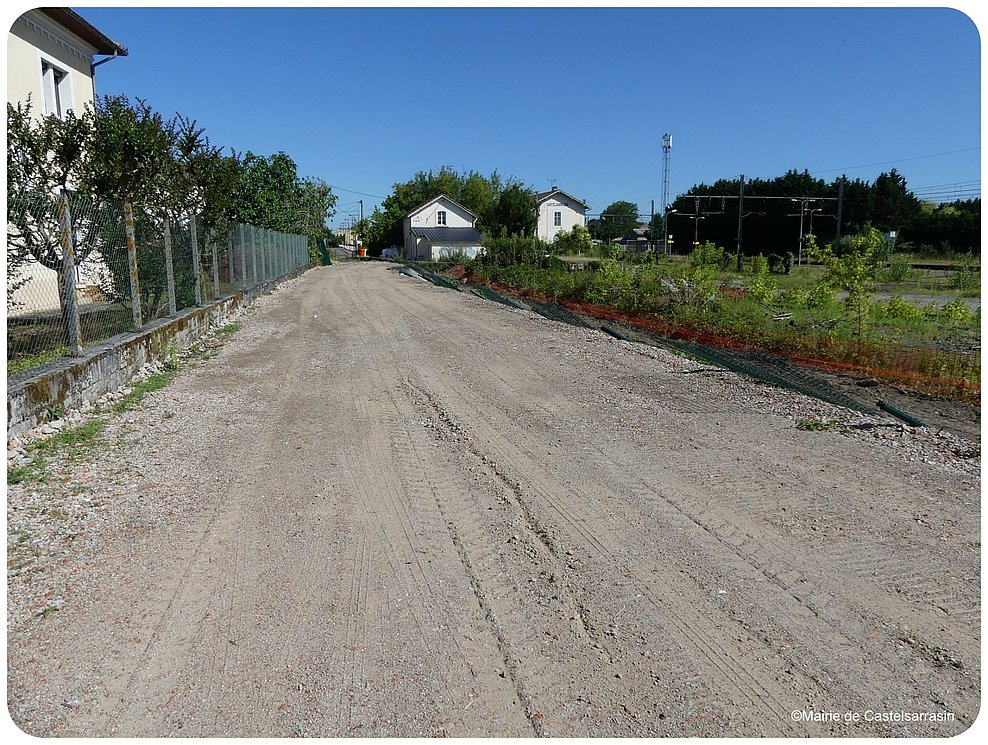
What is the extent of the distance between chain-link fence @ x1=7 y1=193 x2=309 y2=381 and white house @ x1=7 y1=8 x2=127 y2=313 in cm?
188

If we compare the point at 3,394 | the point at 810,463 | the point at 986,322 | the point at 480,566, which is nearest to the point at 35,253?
the point at 3,394

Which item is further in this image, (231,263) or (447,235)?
(447,235)

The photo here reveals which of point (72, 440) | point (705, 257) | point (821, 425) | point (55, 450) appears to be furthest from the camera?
point (705, 257)

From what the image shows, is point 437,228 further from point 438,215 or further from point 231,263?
point 231,263

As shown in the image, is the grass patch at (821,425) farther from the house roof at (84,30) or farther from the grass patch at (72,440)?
the house roof at (84,30)

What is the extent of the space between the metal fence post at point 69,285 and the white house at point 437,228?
61312 mm

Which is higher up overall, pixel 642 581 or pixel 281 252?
pixel 281 252

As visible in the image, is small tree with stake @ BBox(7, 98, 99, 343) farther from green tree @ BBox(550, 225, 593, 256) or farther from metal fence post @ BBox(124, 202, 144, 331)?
green tree @ BBox(550, 225, 593, 256)

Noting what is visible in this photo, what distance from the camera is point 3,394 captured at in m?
5.45

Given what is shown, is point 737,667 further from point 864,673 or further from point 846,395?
point 846,395

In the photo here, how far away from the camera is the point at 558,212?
7956 cm

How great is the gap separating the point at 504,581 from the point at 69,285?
586 centimetres

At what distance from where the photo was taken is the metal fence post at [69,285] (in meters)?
7.08

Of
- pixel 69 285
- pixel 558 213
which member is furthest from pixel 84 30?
pixel 558 213
